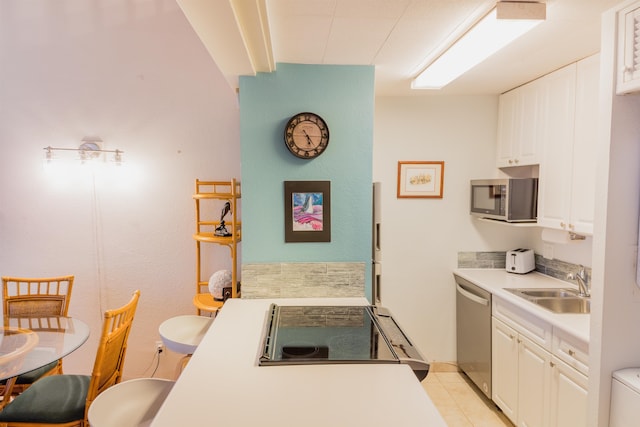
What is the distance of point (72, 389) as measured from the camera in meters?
2.07

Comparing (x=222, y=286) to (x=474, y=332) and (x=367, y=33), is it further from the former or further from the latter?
(x=474, y=332)

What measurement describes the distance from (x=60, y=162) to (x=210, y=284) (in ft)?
5.44

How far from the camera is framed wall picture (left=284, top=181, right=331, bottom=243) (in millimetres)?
2346

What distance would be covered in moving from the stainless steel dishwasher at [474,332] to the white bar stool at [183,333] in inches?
75.8

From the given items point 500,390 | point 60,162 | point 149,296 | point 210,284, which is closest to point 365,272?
point 210,284

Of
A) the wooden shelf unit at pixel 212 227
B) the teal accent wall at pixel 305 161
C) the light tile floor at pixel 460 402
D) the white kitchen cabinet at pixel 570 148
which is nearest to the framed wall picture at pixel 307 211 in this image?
the teal accent wall at pixel 305 161

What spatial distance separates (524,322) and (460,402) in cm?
96

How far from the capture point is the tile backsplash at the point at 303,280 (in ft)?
7.71

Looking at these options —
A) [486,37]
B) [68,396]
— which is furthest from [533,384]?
[68,396]

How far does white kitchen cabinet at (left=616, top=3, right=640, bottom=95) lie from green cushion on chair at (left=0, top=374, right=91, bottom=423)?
2.79 meters

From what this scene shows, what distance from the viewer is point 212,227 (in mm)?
3189

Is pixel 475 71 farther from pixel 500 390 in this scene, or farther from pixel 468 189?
pixel 500 390

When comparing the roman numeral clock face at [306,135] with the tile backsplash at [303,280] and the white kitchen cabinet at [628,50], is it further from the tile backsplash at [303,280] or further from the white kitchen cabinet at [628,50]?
the white kitchen cabinet at [628,50]

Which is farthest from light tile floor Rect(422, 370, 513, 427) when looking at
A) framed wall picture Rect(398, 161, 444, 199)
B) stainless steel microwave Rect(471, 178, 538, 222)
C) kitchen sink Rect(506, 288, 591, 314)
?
framed wall picture Rect(398, 161, 444, 199)
